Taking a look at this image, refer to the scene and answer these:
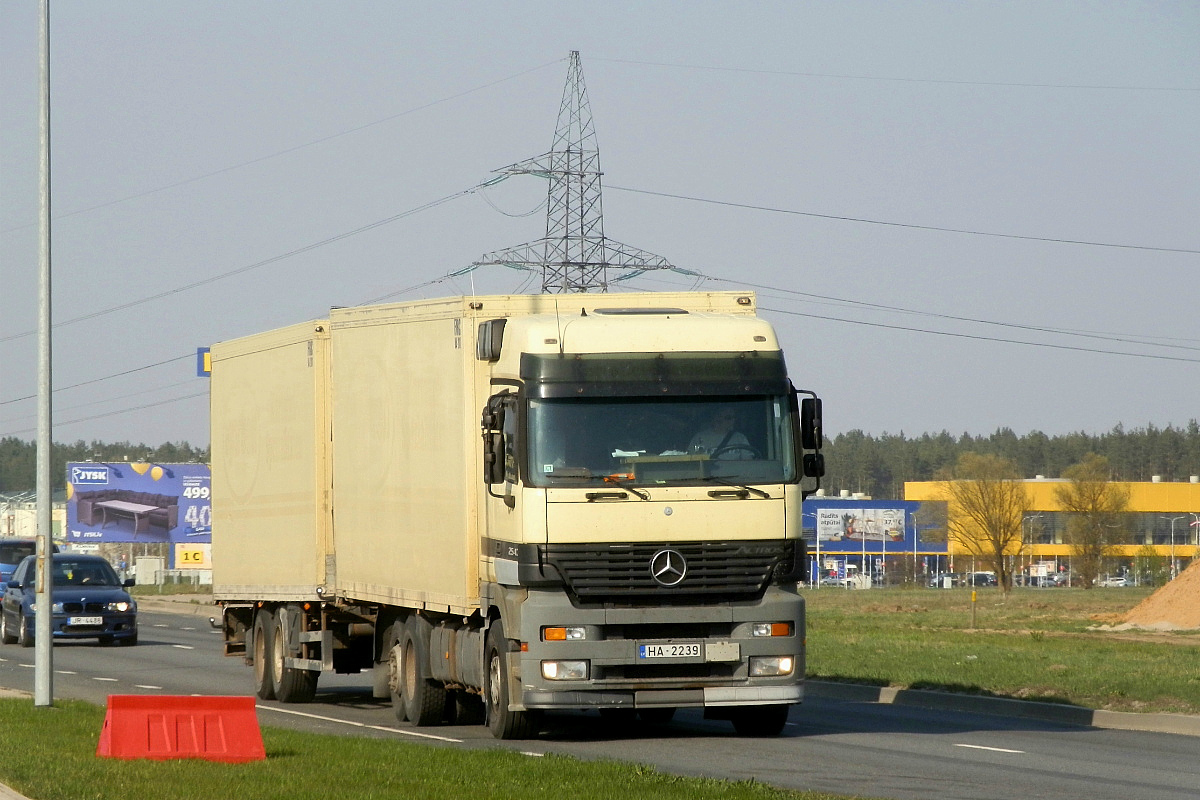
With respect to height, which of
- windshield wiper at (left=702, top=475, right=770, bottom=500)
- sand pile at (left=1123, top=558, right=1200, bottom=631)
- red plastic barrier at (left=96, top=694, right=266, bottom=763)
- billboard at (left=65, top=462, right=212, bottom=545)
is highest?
billboard at (left=65, top=462, right=212, bottom=545)

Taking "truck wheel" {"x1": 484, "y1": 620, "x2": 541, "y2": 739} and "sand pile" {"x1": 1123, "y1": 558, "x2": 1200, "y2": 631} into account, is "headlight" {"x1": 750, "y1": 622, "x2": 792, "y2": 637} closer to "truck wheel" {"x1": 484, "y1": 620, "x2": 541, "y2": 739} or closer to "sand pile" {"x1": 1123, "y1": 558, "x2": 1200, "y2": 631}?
"truck wheel" {"x1": 484, "y1": 620, "x2": 541, "y2": 739}

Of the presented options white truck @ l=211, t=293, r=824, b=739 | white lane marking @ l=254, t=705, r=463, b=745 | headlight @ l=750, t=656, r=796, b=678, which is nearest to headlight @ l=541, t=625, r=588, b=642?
white truck @ l=211, t=293, r=824, b=739

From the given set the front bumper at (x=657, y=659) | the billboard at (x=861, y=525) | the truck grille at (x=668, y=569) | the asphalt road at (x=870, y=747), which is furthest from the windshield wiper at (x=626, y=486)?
the billboard at (x=861, y=525)

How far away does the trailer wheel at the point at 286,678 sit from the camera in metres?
20.2

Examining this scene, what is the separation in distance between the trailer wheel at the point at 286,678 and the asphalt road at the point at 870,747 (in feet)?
0.98

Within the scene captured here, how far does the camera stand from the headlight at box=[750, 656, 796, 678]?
14836 millimetres

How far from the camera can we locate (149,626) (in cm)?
4494

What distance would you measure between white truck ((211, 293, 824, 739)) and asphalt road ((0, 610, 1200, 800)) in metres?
0.48

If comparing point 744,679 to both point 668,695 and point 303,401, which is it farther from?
point 303,401

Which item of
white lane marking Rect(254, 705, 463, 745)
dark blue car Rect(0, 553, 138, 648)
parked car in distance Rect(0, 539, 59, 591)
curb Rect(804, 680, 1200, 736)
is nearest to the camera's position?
white lane marking Rect(254, 705, 463, 745)

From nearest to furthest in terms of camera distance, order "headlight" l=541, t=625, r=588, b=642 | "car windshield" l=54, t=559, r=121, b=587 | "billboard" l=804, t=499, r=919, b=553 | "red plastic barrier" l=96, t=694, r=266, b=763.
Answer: "red plastic barrier" l=96, t=694, r=266, b=763 → "headlight" l=541, t=625, r=588, b=642 → "car windshield" l=54, t=559, r=121, b=587 → "billboard" l=804, t=499, r=919, b=553

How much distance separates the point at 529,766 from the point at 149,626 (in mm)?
34644

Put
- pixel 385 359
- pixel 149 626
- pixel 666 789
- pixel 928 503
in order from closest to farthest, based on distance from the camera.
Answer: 1. pixel 666 789
2. pixel 385 359
3. pixel 149 626
4. pixel 928 503

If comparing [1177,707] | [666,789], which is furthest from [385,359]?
[1177,707]
